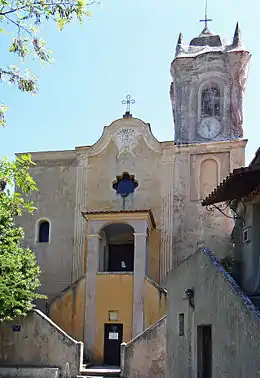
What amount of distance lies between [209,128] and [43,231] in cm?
1045

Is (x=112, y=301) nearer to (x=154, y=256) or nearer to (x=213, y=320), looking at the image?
(x=154, y=256)

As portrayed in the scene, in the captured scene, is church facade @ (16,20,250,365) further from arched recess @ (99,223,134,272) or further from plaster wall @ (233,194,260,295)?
plaster wall @ (233,194,260,295)

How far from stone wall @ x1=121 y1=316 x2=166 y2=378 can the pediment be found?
10403 millimetres

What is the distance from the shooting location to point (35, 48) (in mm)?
8742

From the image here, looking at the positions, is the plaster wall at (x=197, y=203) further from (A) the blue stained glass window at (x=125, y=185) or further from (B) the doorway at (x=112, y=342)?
(B) the doorway at (x=112, y=342)

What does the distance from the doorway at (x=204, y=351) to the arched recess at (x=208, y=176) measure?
13392 millimetres

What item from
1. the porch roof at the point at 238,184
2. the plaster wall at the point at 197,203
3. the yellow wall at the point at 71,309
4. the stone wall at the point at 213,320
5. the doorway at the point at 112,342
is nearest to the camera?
the stone wall at the point at 213,320

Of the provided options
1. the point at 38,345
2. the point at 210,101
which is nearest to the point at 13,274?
the point at 38,345

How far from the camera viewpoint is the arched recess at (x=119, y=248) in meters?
25.8

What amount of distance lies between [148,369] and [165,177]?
9.86 metres

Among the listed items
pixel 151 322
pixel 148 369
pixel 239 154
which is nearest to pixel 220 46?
pixel 239 154

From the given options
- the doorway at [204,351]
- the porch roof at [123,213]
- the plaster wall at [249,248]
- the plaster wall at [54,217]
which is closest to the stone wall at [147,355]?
the porch roof at [123,213]

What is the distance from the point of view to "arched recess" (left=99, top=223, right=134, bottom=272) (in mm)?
25781

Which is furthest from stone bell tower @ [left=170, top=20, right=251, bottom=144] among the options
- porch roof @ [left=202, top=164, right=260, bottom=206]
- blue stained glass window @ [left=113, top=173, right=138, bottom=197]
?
porch roof @ [left=202, top=164, right=260, bottom=206]
